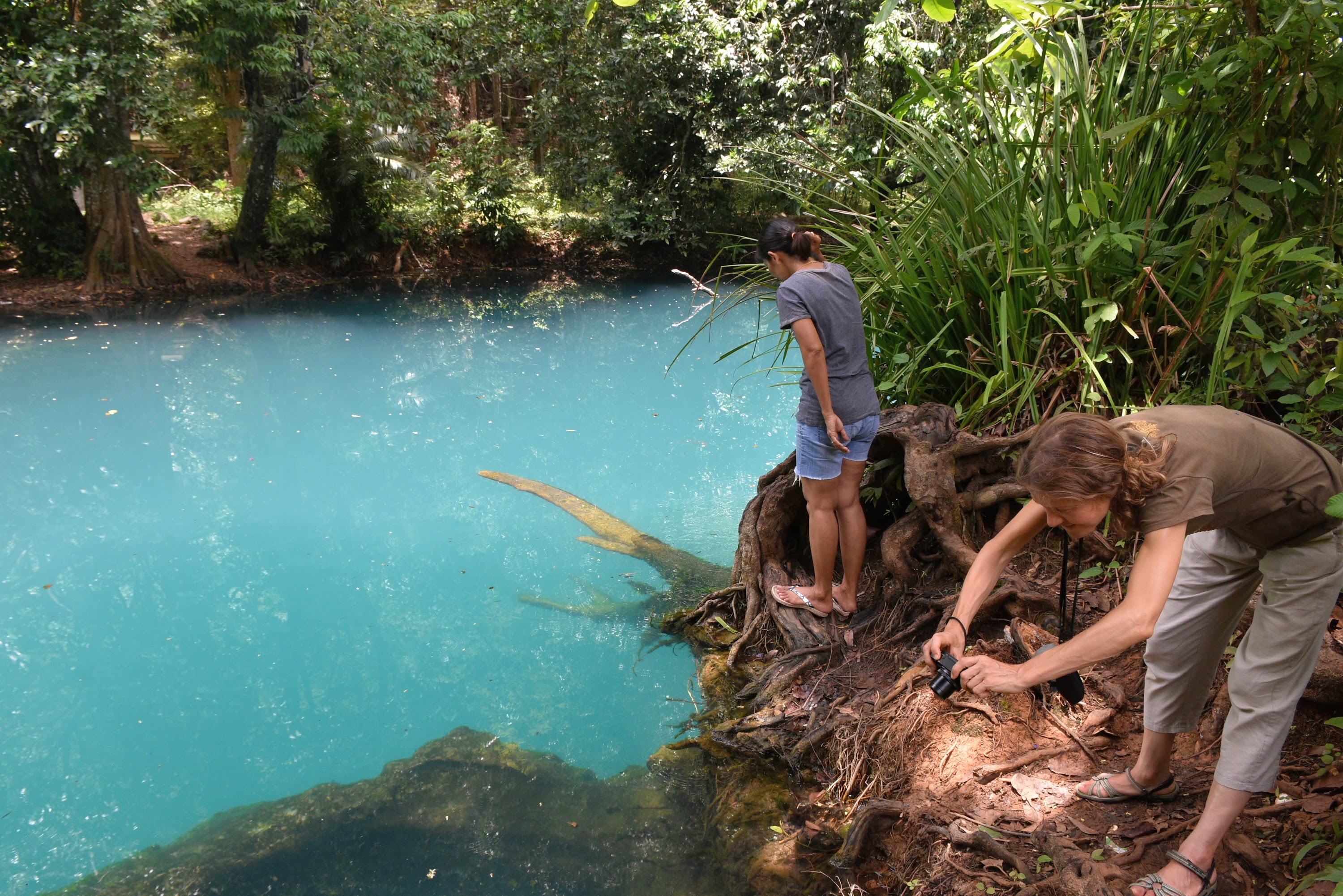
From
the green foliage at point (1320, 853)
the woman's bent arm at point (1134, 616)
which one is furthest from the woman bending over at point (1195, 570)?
the green foliage at point (1320, 853)

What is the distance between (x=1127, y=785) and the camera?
7.46ft

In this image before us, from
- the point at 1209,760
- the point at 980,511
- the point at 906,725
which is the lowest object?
the point at 906,725

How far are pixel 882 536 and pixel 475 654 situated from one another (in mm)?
1933

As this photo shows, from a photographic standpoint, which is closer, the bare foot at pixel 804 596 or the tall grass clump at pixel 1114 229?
the tall grass clump at pixel 1114 229

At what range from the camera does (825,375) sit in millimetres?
3092

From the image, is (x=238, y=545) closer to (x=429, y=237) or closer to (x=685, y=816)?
(x=685, y=816)

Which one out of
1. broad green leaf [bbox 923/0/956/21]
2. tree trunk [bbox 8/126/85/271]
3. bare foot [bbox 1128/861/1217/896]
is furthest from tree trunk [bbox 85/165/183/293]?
bare foot [bbox 1128/861/1217/896]

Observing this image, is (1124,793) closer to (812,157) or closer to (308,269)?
(812,157)

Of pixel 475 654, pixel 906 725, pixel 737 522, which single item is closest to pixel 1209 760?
pixel 906 725

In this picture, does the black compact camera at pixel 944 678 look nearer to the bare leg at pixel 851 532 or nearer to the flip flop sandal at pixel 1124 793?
the flip flop sandal at pixel 1124 793

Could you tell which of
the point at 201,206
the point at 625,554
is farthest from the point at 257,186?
the point at 625,554

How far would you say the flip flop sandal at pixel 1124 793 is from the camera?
2.24 meters

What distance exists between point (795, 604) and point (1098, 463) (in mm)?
2217

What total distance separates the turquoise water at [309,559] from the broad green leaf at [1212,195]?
2596mm
